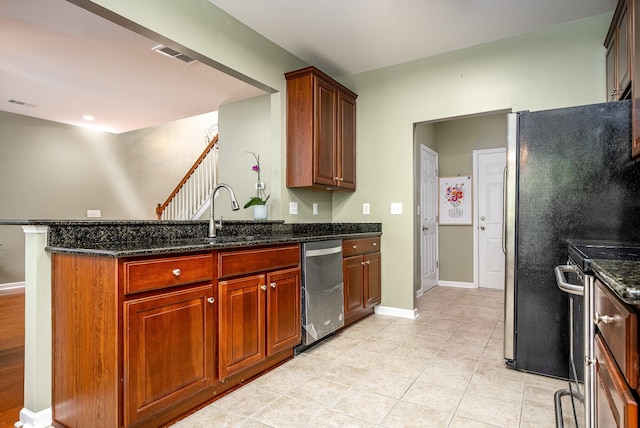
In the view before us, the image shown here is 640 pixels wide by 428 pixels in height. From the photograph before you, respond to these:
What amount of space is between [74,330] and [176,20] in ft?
6.46

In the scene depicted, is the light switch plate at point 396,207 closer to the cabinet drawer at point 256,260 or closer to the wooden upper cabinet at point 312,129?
the wooden upper cabinet at point 312,129

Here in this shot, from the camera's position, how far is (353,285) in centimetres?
334

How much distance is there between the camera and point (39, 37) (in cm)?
312

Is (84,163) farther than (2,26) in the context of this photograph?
Yes

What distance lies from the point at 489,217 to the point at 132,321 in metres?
4.91

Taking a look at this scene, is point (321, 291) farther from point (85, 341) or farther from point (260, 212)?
point (85, 341)

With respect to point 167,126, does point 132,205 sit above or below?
below

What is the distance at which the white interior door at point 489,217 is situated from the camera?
5125mm

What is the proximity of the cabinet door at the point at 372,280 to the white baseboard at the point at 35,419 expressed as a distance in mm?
2524

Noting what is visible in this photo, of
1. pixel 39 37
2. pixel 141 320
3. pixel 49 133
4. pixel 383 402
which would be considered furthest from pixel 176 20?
pixel 49 133

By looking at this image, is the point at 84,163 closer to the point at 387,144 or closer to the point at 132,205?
the point at 132,205

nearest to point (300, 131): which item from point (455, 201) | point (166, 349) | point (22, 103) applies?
point (166, 349)

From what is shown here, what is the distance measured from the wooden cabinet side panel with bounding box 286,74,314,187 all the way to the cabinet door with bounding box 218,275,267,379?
134 cm

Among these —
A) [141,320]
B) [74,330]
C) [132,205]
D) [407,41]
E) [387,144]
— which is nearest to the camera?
[141,320]
